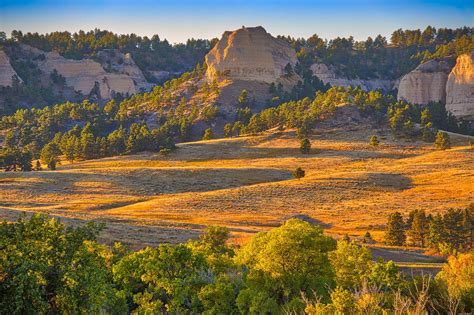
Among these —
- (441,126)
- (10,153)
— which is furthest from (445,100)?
(10,153)

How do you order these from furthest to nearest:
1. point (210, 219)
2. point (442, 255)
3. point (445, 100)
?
point (445, 100) < point (210, 219) < point (442, 255)

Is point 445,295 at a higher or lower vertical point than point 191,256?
lower

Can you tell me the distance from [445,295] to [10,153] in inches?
4024

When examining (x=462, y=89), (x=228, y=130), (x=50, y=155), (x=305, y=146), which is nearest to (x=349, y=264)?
(x=305, y=146)

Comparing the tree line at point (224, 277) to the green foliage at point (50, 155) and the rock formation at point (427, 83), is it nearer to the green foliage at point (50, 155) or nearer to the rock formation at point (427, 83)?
the green foliage at point (50, 155)

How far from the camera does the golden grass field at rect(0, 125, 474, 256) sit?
72.5 metres

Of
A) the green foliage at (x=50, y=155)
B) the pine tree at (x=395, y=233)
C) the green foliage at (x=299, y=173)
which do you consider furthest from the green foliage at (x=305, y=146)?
the pine tree at (x=395, y=233)

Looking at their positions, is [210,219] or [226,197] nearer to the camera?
[210,219]

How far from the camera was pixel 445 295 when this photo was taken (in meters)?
34.4

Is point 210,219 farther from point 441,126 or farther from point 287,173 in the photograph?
point 441,126

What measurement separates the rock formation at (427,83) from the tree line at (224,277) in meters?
157

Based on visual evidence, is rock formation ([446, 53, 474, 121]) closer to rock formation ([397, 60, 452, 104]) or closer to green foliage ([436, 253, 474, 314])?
rock formation ([397, 60, 452, 104])

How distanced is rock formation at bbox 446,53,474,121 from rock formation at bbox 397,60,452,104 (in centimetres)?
585

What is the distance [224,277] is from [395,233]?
34098 mm
